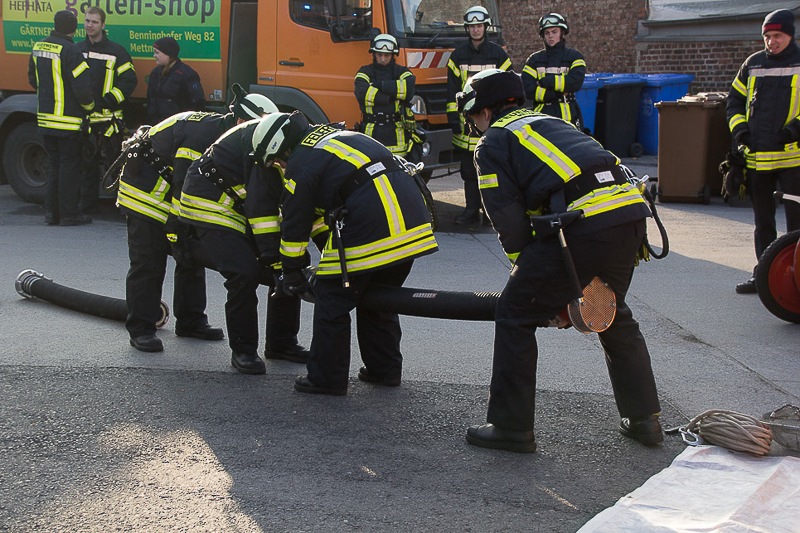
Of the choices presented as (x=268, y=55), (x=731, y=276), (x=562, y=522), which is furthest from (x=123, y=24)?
(x=562, y=522)

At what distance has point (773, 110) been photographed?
303 inches

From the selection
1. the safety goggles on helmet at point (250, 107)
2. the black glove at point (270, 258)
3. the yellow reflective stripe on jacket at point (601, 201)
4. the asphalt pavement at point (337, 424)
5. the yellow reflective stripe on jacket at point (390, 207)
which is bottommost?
the asphalt pavement at point (337, 424)

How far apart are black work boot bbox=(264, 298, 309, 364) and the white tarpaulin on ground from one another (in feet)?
8.51

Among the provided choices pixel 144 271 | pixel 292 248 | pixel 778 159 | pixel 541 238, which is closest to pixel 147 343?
pixel 144 271

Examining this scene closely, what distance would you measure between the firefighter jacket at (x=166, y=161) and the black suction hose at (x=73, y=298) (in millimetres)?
826

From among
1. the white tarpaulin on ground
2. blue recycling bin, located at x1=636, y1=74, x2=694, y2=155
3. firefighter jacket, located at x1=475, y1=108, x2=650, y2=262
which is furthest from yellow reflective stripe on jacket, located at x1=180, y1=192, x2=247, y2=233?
blue recycling bin, located at x1=636, y1=74, x2=694, y2=155

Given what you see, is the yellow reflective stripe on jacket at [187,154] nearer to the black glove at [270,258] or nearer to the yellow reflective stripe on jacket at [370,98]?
the black glove at [270,258]

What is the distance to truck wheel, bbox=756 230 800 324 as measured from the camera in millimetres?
6910

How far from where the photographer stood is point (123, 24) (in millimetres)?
11453

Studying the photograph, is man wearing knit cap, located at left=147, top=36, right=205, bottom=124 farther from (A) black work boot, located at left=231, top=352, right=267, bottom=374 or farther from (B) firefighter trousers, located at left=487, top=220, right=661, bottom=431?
(B) firefighter trousers, located at left=487, top=220, right=661, bottom=431

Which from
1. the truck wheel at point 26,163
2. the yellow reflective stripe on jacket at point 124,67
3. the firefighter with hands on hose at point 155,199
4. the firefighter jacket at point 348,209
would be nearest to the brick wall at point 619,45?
the yellow reflective stripe on jacket at point 124,67

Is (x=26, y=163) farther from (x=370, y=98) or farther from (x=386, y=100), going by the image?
(x=386, y=100)

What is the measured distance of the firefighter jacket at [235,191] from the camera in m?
5.62

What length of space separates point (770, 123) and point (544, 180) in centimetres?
386
